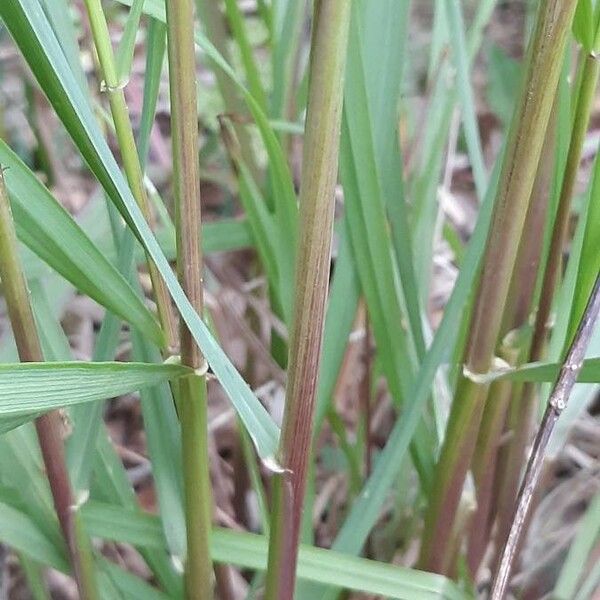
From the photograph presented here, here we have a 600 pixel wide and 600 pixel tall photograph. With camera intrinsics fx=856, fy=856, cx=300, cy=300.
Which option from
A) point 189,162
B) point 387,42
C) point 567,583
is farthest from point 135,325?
point 567,583

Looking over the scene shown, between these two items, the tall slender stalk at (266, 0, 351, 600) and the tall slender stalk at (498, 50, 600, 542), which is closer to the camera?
the tall slender stalk at (266, 0, 351, 600)

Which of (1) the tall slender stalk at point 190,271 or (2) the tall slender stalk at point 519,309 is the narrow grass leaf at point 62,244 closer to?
(1) the tall slender stalk at point 190,271

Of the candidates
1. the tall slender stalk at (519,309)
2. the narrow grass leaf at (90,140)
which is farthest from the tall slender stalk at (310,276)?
the tall slender stalk at (519,309)

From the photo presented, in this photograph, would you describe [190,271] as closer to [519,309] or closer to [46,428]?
[46,428]

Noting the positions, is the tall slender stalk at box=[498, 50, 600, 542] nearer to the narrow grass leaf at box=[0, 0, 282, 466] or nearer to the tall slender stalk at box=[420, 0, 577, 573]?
the tall slender stalk at box=[420, 0, 577, 573]

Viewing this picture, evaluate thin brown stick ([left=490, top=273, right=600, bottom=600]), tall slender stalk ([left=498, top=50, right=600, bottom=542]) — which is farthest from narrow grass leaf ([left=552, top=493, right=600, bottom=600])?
thin brown stick ([left=490, top=273, right=600, bottom=600])
